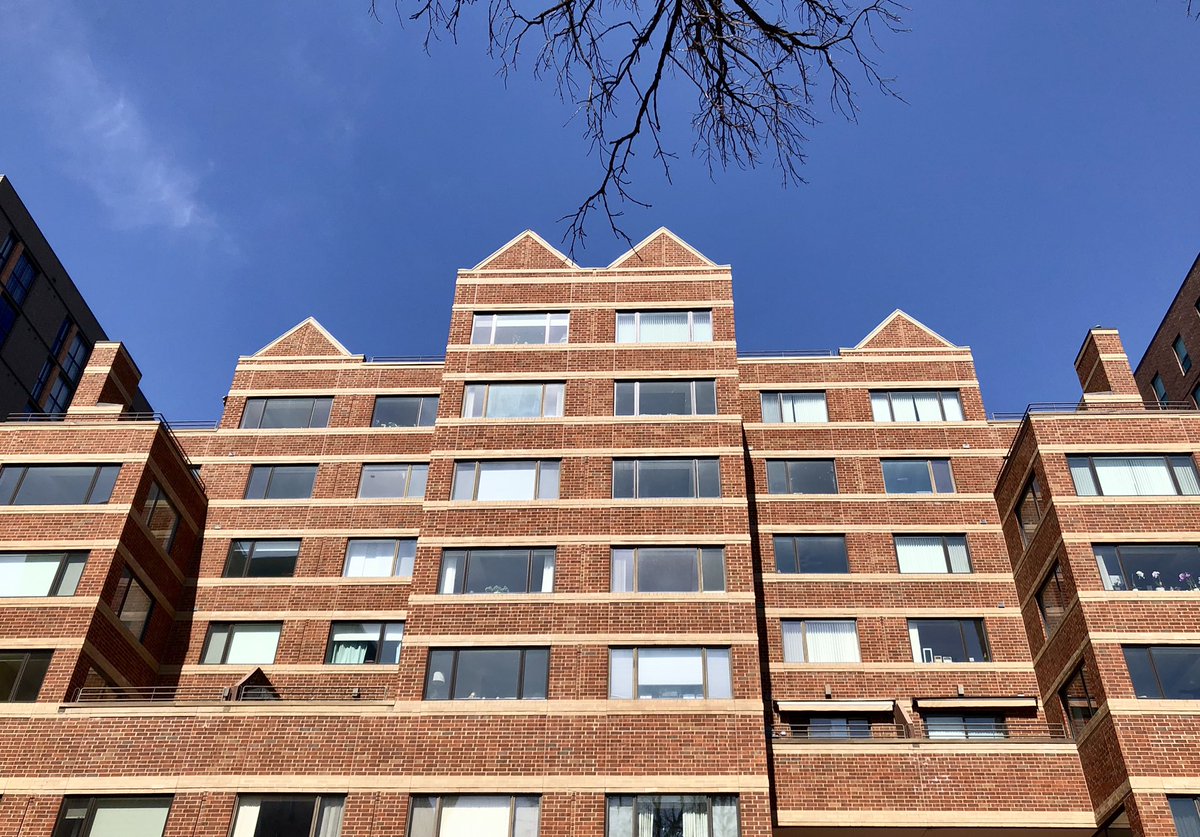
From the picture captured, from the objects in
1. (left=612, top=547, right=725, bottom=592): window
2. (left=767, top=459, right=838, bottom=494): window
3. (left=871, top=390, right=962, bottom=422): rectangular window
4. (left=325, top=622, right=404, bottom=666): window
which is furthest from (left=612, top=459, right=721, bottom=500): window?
(left=871, top=390, right=962, bottom=422): rectangular window

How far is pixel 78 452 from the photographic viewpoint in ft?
111

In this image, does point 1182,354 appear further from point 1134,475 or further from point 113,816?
point 113,816

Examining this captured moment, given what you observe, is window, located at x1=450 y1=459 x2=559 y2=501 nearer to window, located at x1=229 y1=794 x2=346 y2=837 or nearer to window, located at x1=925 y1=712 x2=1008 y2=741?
window, located at x1=229 y1=794 x2=346 y2=837

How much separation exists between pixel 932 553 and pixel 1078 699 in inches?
308

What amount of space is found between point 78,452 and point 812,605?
994 inches

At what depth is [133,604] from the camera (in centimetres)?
3262

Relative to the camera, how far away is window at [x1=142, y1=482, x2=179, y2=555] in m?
34.0

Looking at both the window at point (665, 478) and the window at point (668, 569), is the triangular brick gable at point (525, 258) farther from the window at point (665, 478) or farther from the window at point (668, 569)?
the window at point (668, 569)

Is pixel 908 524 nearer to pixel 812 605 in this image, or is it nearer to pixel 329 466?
pixel 812 605

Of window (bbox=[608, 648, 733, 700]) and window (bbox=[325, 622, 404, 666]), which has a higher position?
window (bbox=[325, 622, 404, 666])

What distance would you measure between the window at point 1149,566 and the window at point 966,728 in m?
5.87

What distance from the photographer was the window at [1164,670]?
27.0 m

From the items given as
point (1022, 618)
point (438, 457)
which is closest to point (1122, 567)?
point (1022, 618)

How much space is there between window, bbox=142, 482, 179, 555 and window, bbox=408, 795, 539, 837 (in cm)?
→ 1455
